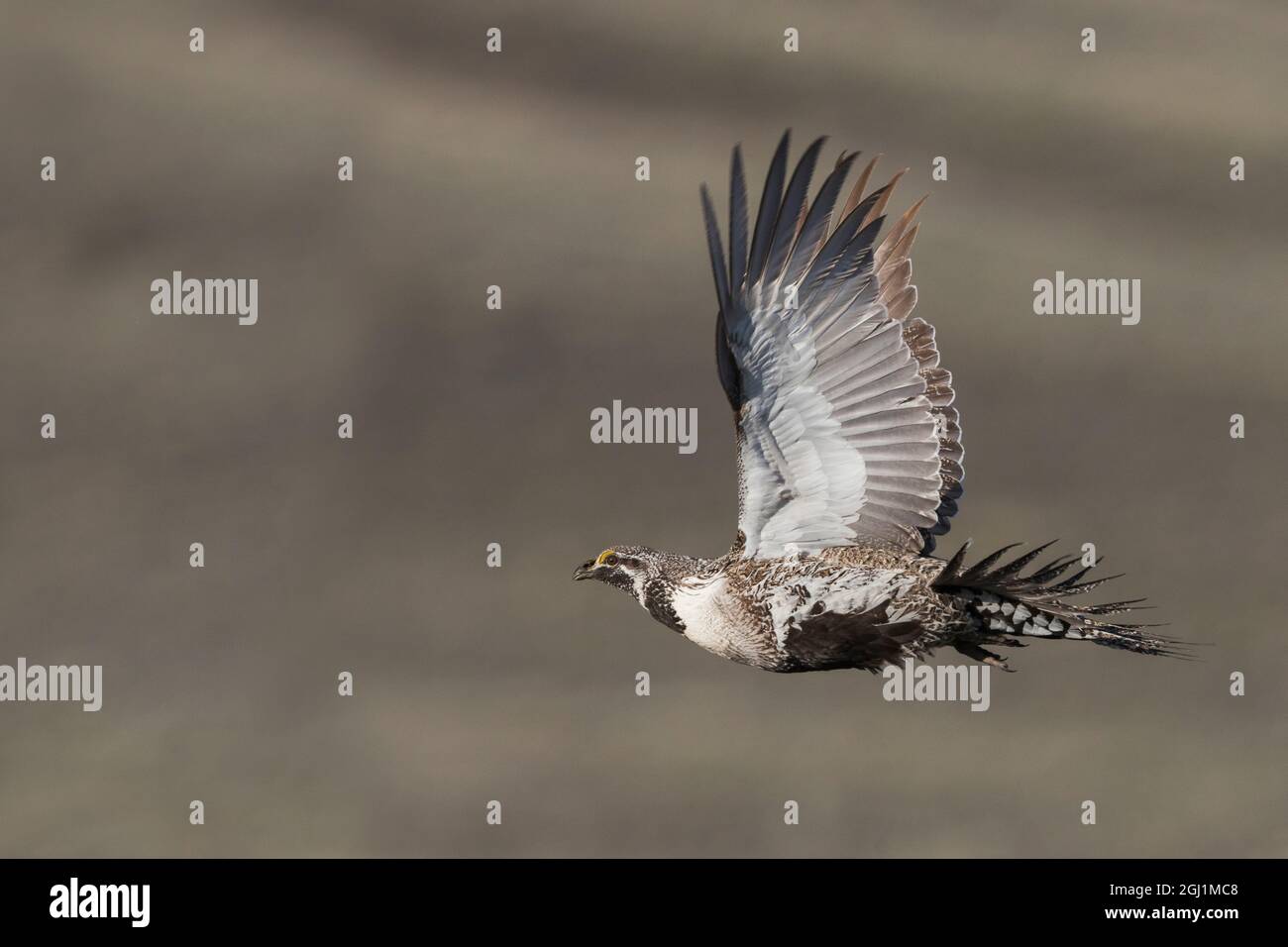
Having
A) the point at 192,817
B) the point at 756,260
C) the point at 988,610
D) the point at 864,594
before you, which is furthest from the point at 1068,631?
the point at 192,817

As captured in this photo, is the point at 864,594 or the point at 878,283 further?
the point at 878,283

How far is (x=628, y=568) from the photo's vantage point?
1252cm

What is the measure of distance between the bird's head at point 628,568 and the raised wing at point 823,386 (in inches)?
26.1

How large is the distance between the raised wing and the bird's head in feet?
2.18

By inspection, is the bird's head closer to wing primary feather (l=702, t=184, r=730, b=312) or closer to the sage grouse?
the sage grouse

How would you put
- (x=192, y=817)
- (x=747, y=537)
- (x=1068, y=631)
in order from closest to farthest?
(x=1068, y=631), (x=747, y=537), (x=192, y=817)

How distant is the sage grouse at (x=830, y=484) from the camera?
11.7m

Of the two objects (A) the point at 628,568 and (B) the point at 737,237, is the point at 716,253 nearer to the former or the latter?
(B) the point at 737,237

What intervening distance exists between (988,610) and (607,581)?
2.64 meters

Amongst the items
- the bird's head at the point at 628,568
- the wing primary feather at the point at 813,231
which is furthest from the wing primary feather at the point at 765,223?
the bird's head at the point at 628,568

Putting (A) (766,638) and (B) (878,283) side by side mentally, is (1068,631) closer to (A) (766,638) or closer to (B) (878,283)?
(A) (766,638)

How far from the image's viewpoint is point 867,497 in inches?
490

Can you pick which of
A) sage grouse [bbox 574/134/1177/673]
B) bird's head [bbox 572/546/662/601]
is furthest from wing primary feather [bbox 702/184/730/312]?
bird's head [bbox 572/546/662/601]

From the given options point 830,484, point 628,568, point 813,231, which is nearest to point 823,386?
point 830,484
